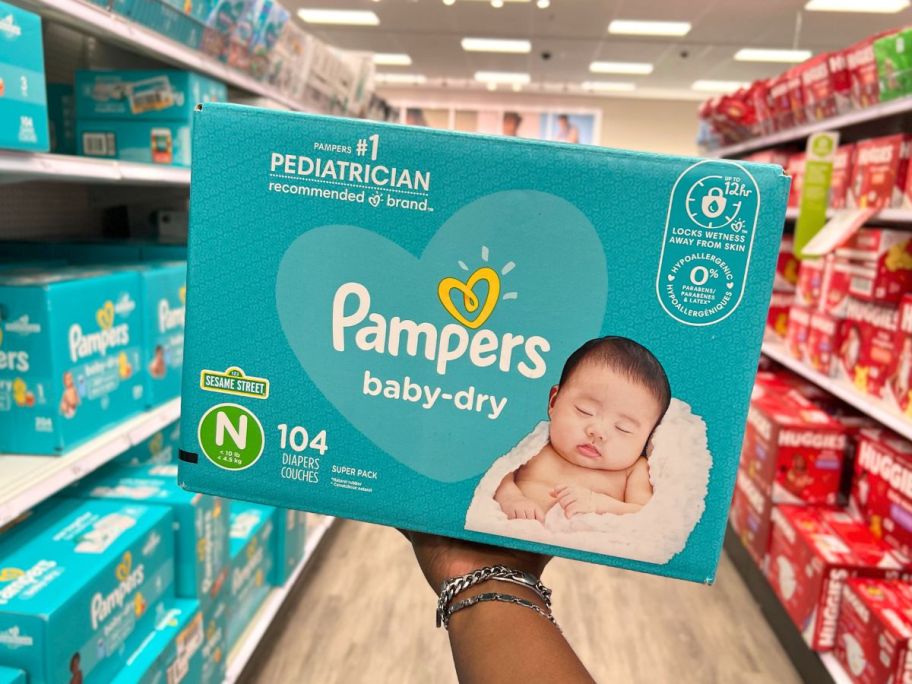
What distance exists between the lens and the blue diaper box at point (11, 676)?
972 mm

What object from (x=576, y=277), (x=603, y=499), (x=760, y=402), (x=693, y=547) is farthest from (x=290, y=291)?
(x=760, y=402)

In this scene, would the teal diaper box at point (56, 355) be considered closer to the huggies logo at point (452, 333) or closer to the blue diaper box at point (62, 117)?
the blue diaper box at point (62, 117)

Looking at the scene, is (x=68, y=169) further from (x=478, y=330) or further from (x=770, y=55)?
(x=770, y=55)

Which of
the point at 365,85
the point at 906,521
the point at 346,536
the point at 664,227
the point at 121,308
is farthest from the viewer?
the point at 365,85

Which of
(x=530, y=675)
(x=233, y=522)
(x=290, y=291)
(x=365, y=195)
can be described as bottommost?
(x=233, y=522)

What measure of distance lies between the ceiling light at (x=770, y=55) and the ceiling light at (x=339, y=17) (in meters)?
4.00

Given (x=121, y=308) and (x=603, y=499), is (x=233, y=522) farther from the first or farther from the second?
(x=603, y=499)

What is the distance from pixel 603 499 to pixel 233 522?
1.54 meters

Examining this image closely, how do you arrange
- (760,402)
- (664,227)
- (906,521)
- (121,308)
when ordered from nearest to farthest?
1. (664,227)
2. (121,308)
3. (906,521)
4. (760,402)

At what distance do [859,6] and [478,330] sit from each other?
6799 mm

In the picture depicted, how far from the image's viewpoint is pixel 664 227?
689 millimetres

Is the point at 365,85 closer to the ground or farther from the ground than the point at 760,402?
farther from the ground

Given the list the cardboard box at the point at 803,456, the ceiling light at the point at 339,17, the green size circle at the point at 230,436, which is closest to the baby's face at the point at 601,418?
the green size circle at the point at 230,436

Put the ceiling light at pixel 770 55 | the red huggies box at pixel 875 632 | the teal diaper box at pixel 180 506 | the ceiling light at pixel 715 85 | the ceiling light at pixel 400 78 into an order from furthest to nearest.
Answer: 1. the ceiling light at pixel 400 78
2. the ceiling light at pixel 715 85
3. the ceiling light at pixel 770 55
4. the red huggies box at pixel 875 632
5. the teal diaper box at pixel 180 506
